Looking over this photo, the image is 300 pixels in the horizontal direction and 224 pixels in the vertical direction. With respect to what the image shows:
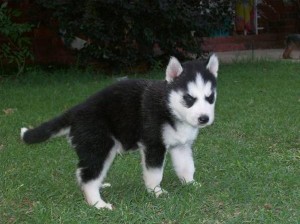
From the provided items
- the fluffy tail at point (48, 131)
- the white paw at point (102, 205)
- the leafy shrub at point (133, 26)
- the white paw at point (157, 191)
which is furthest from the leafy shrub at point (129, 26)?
the white paw at point (102, 205)

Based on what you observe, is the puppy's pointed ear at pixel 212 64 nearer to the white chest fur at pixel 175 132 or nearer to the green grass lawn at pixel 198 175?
the white chest fur at pixel 175 132

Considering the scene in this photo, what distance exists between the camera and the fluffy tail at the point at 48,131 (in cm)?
482

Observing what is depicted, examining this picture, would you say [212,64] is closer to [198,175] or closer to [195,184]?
[195,184]

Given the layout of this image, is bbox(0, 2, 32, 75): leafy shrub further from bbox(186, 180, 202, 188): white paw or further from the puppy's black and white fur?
bbox(186, 180, 202, 188): white paw

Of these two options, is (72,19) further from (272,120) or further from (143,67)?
(272,120)

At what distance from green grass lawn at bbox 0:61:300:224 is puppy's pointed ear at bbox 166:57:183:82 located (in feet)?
3.26

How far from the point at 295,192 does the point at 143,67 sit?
927 cm

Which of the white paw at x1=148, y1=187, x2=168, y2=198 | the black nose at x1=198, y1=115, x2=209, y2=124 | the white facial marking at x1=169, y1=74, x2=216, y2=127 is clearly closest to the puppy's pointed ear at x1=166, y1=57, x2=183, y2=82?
the white facial marking at x1=169, y1=74, x2=216, y2=127

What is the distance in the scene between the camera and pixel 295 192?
485cm

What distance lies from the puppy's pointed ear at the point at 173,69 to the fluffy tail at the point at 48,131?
940mm

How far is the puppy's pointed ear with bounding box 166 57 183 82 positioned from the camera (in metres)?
4.58

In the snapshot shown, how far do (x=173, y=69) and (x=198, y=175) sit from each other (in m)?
1.34

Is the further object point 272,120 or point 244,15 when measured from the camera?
point 244,15

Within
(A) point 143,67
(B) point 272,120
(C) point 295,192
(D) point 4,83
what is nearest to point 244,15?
(A) point 143,67
